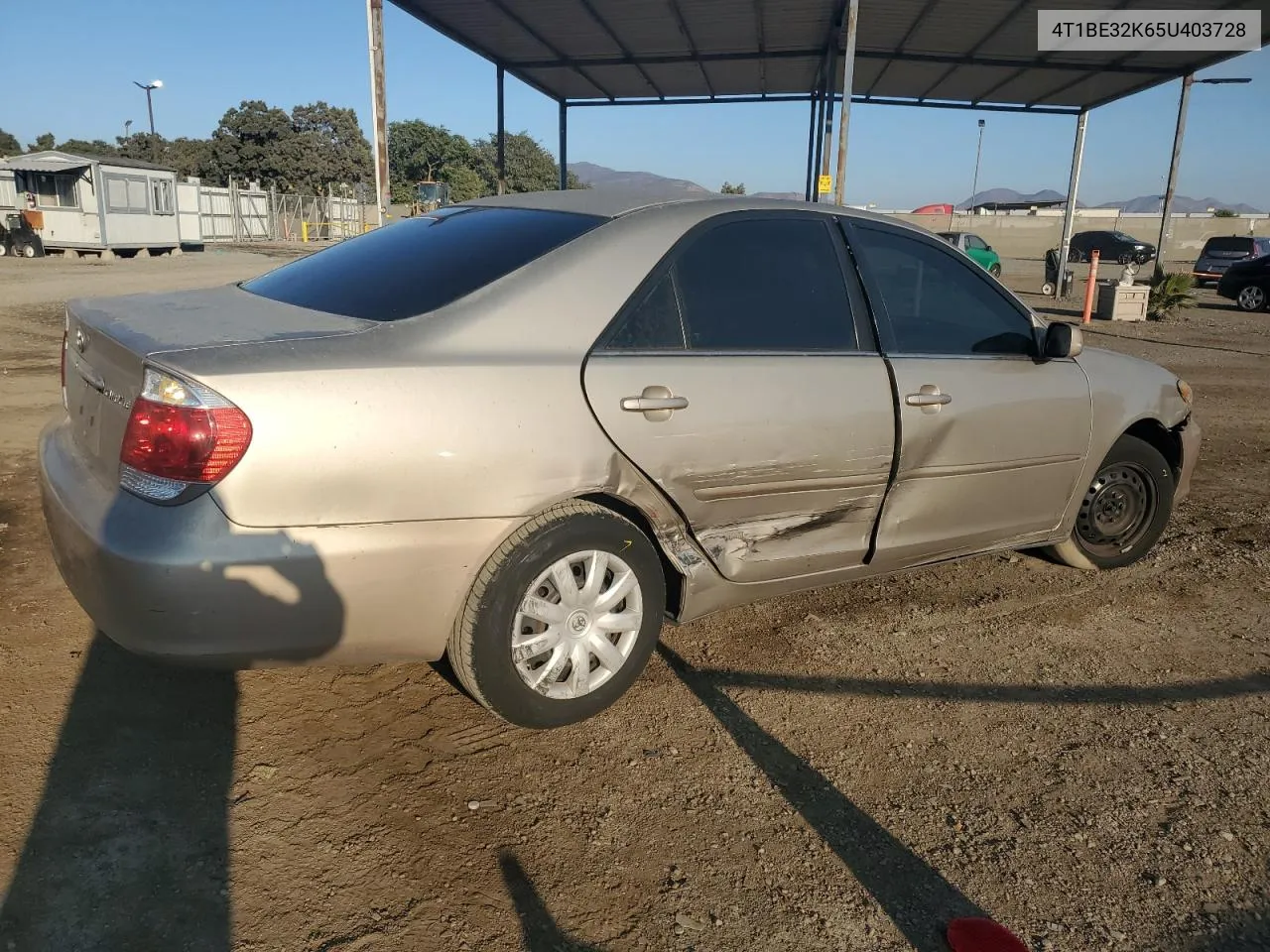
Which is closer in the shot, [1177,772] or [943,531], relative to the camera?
[1177,772]

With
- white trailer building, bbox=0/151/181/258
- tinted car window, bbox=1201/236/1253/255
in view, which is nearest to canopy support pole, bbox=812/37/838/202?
tinted car window, bbox=1201/236/1253/255

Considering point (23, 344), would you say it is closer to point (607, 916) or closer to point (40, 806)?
point (40, 806)

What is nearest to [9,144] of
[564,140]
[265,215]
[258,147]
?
[258,147]

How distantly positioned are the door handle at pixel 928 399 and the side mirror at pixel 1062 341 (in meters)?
0.63

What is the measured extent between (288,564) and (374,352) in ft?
1.97

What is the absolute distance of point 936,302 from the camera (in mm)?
3754

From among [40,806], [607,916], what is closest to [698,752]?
[607,916]

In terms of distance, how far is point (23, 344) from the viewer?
1028cm

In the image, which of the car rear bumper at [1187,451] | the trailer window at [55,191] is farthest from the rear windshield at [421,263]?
the trailer window at [55,191]

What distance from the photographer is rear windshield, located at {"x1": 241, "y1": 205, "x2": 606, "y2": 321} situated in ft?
9.40

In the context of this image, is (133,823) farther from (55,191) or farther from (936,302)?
(55,191)

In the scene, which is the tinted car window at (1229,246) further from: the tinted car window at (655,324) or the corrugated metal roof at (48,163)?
the corrugated metal roof at (48,163)

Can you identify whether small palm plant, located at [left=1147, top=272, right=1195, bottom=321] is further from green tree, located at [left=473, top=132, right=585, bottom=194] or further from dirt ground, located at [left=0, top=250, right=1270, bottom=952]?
green tree, located at [left=473, top=132, right=585, bottom=194]

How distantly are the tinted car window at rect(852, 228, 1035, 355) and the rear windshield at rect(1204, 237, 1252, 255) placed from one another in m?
26.2
